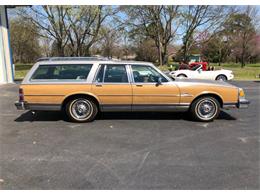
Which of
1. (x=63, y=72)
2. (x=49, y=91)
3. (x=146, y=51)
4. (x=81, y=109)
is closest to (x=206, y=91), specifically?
(x=81, y=109)

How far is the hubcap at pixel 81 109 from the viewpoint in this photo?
545 centimetres

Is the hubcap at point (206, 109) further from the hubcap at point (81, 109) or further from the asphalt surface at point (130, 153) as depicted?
the hubcap at point (81, 109)

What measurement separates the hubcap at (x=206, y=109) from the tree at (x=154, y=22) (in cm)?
2320

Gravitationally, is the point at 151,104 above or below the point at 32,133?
above

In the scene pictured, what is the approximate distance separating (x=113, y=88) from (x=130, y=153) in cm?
205

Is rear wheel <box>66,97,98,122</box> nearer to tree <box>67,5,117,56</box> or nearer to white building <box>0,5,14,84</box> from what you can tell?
white building <box>0,5,14,84</box>

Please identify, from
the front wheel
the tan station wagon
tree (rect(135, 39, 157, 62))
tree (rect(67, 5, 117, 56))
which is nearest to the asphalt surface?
the front wheel

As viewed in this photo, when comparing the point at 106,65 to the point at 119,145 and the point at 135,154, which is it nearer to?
the point at 119,145

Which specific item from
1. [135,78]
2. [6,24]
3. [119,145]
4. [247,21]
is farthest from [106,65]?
[247,21]

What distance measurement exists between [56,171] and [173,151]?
75.4 inches

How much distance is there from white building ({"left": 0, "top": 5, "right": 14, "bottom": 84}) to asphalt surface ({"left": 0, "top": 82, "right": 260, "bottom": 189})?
898 cm

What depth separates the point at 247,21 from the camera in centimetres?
3281

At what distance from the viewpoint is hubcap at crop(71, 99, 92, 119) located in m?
5.45

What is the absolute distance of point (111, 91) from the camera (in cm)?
536
